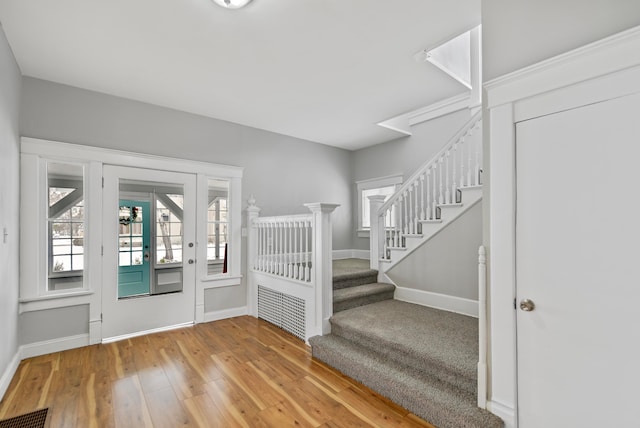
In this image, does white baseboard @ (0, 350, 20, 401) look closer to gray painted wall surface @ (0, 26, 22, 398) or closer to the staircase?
gray painted wall surface @ (0, 26, 22, 398)

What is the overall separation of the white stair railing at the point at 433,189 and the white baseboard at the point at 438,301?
0.54 metres

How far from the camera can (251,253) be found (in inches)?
177

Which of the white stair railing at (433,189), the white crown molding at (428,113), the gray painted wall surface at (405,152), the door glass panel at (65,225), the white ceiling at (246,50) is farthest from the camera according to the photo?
the gray painted wall surface at (405,152)

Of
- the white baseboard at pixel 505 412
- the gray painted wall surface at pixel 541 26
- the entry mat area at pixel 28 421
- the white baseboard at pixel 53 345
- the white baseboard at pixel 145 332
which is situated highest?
the gray painted wall surface at pixel 541 26

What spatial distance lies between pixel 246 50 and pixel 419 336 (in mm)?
2959

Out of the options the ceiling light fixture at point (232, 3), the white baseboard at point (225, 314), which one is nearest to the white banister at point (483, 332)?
the ceiling light fixture at point (232, 3)

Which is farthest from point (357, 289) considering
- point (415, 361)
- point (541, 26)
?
point (541, 26)

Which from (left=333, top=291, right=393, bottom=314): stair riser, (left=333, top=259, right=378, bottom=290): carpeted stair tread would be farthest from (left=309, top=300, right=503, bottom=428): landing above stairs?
(left=333, top=259, right=378, bottom=290): carpeted stair tread

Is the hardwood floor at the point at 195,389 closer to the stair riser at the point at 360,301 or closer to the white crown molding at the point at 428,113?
the stair riser at the point at 360,301

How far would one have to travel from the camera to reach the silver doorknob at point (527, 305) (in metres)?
1.74

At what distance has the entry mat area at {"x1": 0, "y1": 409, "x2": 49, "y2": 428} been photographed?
2.04 metres

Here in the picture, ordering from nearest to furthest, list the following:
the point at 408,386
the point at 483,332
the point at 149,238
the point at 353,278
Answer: the point at 483,332 < the point at 408,386 < the point at 149,238 < the point at 353,278

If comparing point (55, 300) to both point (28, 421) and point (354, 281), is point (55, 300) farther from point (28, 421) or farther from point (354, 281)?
point (354, 281)

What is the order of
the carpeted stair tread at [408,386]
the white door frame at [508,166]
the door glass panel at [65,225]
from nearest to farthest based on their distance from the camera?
the white door frame at [508,166] < the carpeted stair tread at [408,386] < the door glass panel at [65,225]
